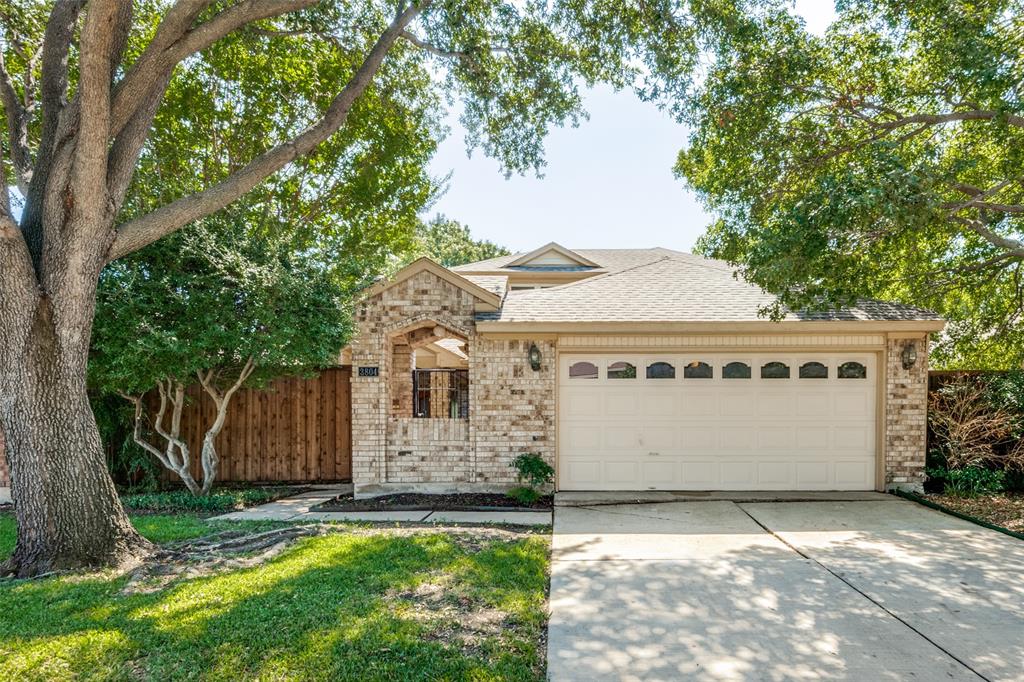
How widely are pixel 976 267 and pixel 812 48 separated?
4454mm

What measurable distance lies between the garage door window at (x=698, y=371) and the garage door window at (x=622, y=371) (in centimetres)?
79

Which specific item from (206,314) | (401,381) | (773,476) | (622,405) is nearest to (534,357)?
(622,405)

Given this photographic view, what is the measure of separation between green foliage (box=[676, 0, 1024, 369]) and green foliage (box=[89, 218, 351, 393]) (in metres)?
5.91

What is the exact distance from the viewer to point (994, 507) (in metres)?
7.07

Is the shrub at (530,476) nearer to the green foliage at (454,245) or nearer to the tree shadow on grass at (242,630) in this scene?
the tree shadow on grass at (242,630)

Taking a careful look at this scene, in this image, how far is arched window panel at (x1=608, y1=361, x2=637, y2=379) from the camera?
816cm

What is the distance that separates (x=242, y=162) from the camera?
40.3 ft

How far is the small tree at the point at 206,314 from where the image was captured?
6715 mm

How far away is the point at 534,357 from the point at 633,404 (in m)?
1.67

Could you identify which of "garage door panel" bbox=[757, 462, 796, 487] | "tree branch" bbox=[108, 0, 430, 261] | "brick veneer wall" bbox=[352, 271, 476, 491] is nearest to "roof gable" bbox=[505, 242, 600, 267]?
"brick veneer wall" bbox=[352, 271, 476, 491]

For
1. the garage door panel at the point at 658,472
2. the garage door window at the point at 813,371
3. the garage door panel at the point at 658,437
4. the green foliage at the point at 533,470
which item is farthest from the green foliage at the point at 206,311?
the garage door window at the point at 813,371

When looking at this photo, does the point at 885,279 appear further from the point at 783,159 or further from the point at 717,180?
the point at 717,180

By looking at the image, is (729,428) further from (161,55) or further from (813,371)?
(161,55)

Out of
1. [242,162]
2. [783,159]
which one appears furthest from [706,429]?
[242,162]
